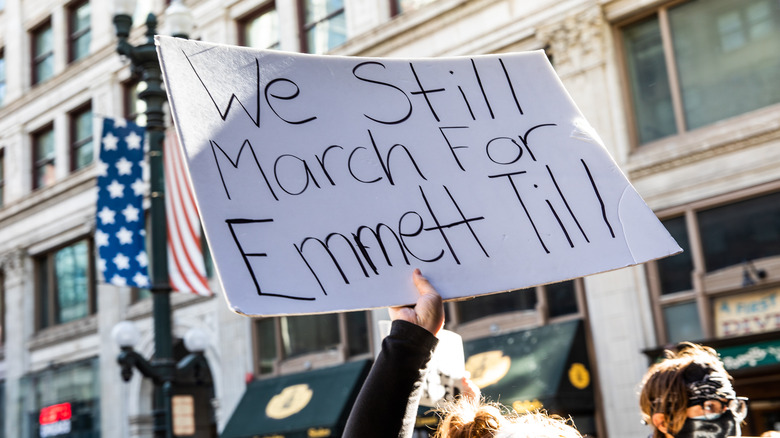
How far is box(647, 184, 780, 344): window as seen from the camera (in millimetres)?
11148

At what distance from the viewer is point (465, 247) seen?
2504 millimetres

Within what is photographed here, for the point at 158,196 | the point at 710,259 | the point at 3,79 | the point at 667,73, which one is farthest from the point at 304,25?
the point at 3,79

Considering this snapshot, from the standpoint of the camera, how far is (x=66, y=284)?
22359mm

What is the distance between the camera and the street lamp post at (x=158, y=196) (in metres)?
10.3

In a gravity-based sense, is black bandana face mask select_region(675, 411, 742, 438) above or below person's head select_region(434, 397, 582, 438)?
below

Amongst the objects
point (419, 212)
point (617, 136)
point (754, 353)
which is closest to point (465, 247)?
point (419, 212)

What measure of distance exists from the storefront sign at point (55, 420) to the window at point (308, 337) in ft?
22.1

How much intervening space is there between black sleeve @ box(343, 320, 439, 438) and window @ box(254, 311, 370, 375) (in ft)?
45.2

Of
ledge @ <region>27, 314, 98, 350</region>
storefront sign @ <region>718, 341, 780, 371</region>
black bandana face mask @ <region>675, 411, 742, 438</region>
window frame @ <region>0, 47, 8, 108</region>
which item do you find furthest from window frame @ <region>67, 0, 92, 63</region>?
black bandana face mask @ <region>675, 411, 742, 438</region>

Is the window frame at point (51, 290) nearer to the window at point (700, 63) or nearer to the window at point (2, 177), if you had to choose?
the window at point (2, 177)

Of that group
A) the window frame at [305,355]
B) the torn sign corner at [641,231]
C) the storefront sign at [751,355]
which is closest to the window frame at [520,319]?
the window frame at [305,355]

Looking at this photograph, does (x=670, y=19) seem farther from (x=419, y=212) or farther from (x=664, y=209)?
(x=419, y=212)

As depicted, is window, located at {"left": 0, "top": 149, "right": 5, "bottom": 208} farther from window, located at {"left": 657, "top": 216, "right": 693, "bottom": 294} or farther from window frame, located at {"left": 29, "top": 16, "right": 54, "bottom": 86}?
window, located at {"left": 657, "top": 216, "right": 693, "bottom": 294}

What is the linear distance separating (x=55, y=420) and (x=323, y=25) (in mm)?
11654
